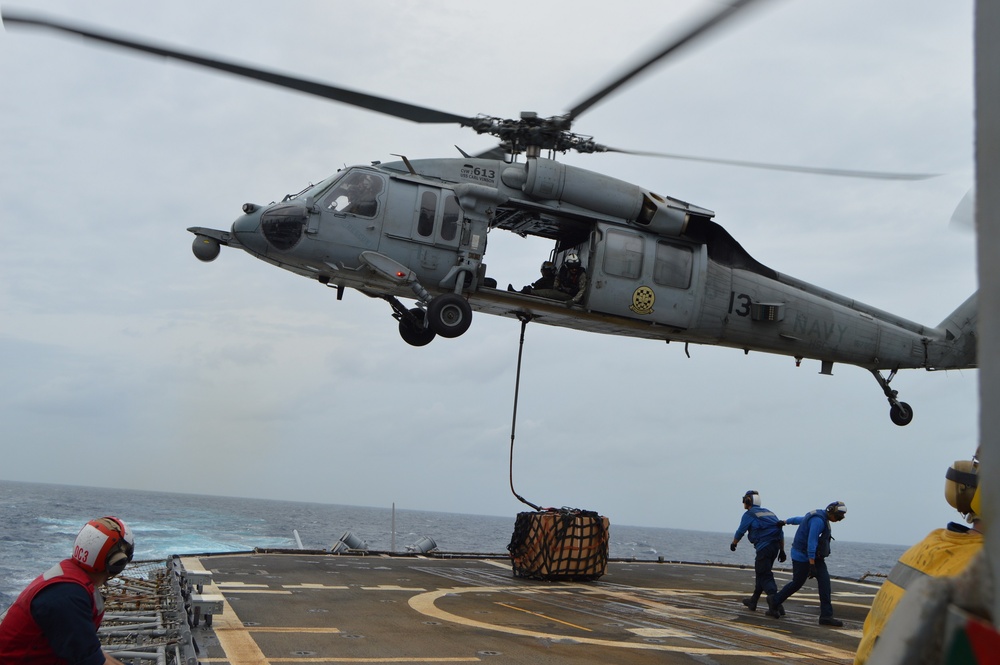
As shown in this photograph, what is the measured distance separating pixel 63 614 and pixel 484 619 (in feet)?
22.6

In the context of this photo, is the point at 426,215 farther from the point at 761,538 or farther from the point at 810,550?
the point at 810,550

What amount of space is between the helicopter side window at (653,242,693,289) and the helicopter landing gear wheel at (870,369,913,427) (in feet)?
14.4

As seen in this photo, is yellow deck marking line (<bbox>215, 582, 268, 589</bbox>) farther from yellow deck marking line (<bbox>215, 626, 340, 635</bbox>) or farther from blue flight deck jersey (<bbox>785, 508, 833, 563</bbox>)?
blue flight deck jersey (<bbox>785, 508, 833, 563</bbox>)

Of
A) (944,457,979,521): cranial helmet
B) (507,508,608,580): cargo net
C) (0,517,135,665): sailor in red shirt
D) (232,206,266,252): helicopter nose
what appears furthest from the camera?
(507,508,608,580): cargo net

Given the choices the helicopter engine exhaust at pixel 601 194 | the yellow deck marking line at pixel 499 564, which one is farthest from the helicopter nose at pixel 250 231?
the yellow deck marking line at pixel 499 564

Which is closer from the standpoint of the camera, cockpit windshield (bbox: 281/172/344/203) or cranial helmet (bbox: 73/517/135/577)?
cranial helmet (bbox: 73/517/135/577)

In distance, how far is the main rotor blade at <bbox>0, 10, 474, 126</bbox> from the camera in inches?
324

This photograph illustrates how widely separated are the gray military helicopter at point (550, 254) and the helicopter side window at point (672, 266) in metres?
0.02

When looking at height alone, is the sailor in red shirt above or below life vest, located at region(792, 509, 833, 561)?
below

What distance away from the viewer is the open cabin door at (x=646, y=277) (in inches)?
566

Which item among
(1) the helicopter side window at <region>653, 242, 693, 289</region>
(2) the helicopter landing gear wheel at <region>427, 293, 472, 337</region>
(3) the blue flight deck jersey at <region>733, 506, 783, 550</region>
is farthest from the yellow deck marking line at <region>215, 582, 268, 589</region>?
(1) the helicopter side window at <region>653, 242, 693, 289</region>

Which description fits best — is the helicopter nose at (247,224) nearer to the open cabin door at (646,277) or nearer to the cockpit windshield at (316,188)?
the cockpit windshield at (316,188)

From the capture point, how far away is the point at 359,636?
341 inches

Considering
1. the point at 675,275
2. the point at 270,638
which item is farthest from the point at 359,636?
the point at 675,275
